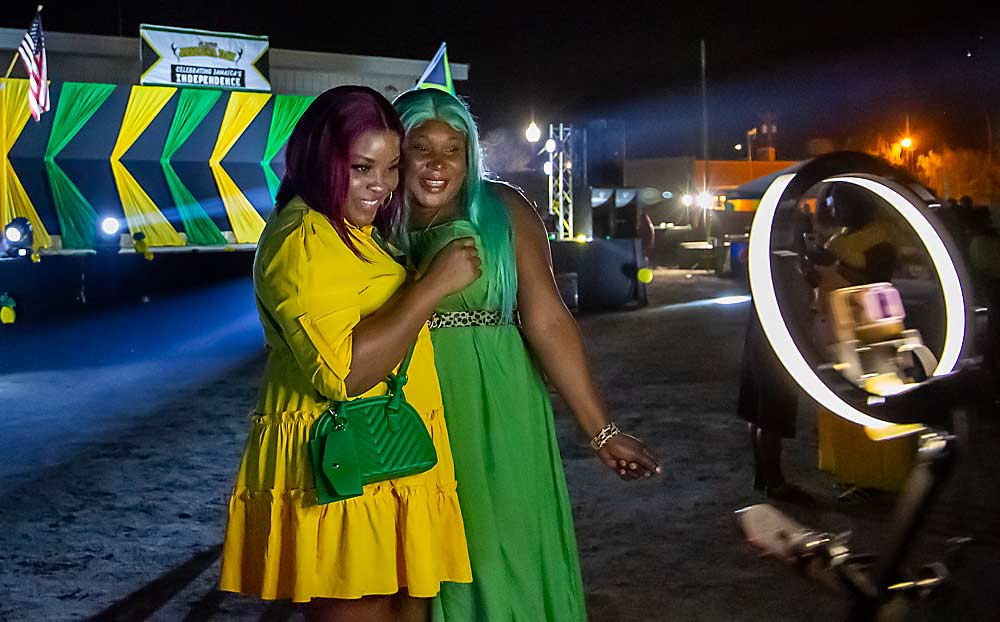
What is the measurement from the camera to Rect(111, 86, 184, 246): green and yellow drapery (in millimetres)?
22375

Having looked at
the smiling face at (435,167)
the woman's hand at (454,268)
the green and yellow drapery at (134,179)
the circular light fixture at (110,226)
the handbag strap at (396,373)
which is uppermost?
the green and yellow drapery at (134,179)

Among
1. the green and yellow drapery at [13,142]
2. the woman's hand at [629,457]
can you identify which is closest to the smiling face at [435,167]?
the woman's hand at [629,457]

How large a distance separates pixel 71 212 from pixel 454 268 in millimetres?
21742

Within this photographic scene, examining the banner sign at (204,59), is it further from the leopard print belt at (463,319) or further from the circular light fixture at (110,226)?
the leopard print belt at (463,319)

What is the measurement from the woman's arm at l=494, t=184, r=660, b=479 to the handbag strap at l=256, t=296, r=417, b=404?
538mm

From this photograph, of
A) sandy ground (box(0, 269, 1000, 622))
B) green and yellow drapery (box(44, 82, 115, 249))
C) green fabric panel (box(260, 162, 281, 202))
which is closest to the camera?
sandy ground (box(0, 269, 1000, 622))

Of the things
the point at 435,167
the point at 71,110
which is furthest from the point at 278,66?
the point at 435,167

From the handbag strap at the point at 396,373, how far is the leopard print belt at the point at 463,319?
38 centimetres

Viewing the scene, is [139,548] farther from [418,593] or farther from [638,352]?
[638,352]

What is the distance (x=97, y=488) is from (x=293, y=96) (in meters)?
20.1

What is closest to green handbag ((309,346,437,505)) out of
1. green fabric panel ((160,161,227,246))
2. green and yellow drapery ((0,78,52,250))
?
green and yellow drapery ((0,78,52,250))

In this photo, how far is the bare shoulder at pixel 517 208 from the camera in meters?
2.52

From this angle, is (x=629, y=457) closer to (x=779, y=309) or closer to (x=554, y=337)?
(x=554, y=337)

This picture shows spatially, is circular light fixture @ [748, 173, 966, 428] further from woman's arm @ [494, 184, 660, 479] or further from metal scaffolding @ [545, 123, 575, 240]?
metal scaffolding @ [545, 123, 575, 240]
